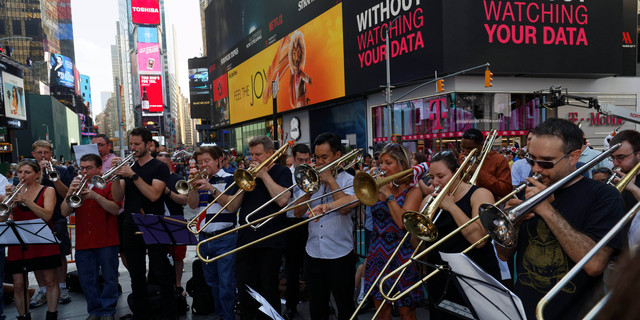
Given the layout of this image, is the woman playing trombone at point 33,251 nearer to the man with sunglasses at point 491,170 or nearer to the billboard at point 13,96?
the man with sunglasses at point 491,170

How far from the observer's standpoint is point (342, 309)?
362cm

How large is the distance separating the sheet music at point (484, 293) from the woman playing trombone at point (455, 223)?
1.94 feet

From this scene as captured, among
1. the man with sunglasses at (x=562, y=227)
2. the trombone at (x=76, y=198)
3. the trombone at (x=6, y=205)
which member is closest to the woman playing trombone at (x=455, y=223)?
the man with sunglasses at (x=562, y=227)

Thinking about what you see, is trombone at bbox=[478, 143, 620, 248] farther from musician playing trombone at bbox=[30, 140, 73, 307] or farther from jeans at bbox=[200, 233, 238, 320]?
musician playing trombone at bbox=[30, 140, 73, 307]

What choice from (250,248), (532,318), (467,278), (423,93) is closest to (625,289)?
(467,278)

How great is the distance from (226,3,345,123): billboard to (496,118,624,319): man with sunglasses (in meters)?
24.4

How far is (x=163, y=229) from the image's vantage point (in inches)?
175

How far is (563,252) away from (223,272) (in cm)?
357

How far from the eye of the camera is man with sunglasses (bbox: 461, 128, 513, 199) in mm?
4645

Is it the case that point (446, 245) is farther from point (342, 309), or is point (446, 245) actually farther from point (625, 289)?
point (625, 289)

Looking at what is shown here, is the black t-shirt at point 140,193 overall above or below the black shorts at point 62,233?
above

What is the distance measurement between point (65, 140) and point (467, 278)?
3040 inches

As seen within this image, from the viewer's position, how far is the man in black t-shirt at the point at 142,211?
473 centimetres

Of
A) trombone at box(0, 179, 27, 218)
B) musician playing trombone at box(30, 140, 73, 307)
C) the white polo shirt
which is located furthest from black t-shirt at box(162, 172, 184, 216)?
the white polo shirt
